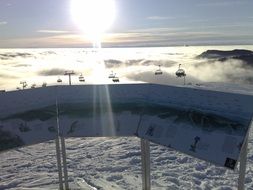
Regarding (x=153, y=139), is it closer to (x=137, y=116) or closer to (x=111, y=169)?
(x=137, y=116)

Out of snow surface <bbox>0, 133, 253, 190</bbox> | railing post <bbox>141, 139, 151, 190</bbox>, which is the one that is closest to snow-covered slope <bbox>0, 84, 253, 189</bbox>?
snow surface <bbox>0, 133, 253, 190</bbox>

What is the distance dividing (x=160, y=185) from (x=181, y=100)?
660 cm

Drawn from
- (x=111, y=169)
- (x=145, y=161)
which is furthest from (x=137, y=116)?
(x=111, y=169)

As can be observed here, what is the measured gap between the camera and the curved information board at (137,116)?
9914mm

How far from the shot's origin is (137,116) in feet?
41.1

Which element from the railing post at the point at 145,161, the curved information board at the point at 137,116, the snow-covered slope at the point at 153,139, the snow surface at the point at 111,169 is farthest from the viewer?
the snow surface at the point at 111,169

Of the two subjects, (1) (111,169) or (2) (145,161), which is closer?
(2) (145,161)

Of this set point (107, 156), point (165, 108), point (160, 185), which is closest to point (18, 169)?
point (107, 156)

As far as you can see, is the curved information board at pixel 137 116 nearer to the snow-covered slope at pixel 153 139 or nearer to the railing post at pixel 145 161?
the snow-covered slope at pixel 153 139

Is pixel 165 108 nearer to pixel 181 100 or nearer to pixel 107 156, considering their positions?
pixel 181 100

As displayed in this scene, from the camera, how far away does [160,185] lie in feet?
55.9

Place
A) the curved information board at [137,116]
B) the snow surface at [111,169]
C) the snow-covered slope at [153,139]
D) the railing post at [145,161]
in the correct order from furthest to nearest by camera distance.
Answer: the snow surface at [111,169], the railing post at [145,161], the snow-covered slope at [153,139], the curved information board at [137,116]

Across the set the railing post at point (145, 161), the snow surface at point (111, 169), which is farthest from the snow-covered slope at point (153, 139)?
the railing post at point (145, 161)

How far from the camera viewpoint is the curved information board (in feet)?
32.5
